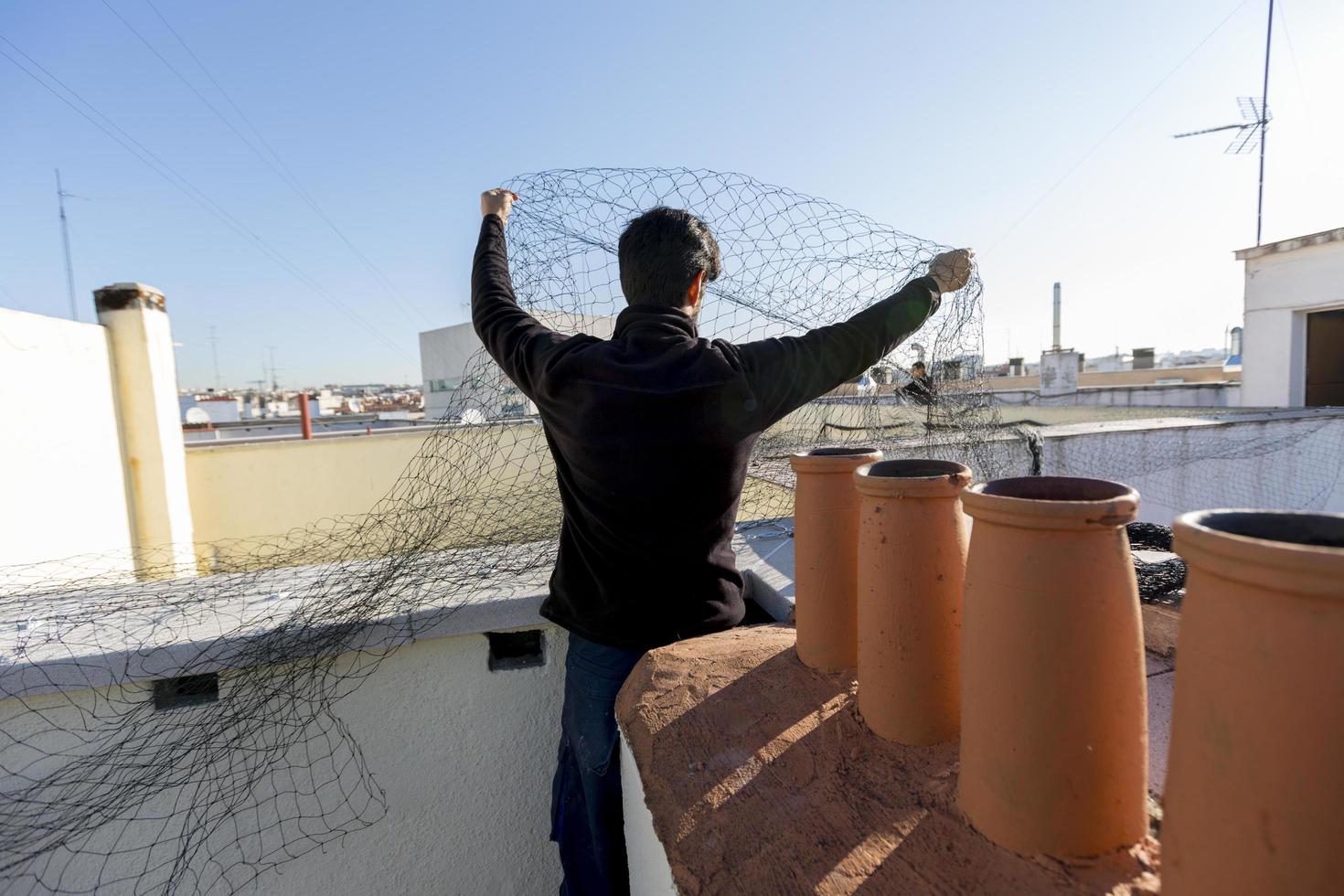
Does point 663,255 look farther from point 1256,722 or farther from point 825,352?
point 1256,722

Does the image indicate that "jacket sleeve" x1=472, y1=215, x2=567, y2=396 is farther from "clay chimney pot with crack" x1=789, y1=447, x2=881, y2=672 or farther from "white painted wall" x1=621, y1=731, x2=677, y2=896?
"white painted wall" x1=621, y1=731, x2=677, y2=896

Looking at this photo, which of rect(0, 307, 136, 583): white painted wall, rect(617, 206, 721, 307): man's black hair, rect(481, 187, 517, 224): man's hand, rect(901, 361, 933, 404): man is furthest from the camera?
rect(0, 307, 136, 583): white painted wall

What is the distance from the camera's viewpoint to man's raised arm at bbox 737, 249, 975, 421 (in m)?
1.62

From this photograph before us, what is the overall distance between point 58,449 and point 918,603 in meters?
7.99

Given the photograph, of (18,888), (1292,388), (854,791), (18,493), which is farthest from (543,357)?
(1292,388)

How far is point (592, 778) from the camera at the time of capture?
1893mm

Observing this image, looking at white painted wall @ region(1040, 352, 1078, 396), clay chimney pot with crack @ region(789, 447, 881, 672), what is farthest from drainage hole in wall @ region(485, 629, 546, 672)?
white painted wall @ region(1040, 352, 1078, 396)

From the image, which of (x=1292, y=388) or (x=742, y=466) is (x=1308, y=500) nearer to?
(x=1292, y=388)

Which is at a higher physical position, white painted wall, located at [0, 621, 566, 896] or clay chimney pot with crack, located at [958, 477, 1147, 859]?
clay chimney pot with crack, located at [958, 477, 1147, 859]

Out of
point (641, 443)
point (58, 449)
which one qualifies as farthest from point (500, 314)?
point (58, 449)

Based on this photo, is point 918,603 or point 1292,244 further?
point 1292,244

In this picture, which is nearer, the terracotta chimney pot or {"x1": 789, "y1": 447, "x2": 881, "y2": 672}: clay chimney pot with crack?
the terracotta chimney pot

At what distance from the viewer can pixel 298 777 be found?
2.24 meters

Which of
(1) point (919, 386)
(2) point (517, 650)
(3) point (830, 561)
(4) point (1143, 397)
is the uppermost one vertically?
(1) point (919, 386)
